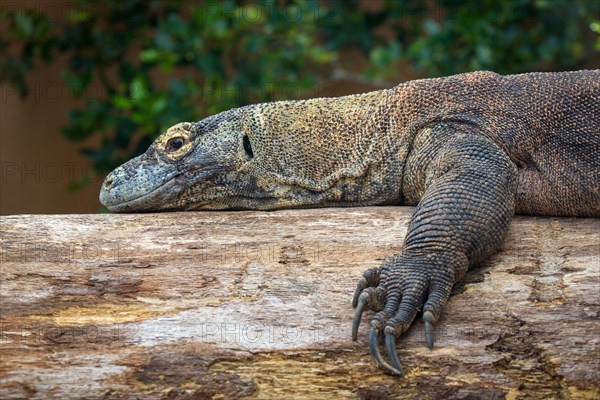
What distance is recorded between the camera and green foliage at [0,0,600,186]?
24.6 ft

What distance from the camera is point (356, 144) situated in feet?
15.1

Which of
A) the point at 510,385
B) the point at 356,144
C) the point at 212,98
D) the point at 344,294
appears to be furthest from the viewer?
the point at 212,98

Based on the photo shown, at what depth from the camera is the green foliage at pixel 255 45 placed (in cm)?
750

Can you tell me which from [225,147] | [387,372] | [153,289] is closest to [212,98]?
[225,147]

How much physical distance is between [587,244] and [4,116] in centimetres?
876

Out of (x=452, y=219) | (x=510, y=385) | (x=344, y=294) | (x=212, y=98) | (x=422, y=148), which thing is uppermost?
(x=212, y=98)

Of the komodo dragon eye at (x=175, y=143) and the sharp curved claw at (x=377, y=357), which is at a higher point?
the komodo dragon eye at (x=175, y=143)

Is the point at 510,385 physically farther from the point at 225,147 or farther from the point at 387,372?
the point at 225,147

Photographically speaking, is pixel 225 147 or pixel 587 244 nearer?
pixel 587 244

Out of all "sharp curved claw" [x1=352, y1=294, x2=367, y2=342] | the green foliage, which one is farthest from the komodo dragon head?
the green foliage

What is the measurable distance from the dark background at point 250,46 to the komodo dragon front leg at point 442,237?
3.40 m

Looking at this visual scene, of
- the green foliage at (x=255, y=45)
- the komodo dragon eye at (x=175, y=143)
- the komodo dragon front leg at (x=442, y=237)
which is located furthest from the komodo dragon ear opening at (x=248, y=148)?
the green foliage at (x=255, y=45)

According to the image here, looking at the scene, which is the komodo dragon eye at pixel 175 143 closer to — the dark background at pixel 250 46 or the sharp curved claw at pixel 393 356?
the sharp curved claw at pixel 393 356

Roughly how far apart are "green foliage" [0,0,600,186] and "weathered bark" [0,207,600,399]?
3.57 meters
